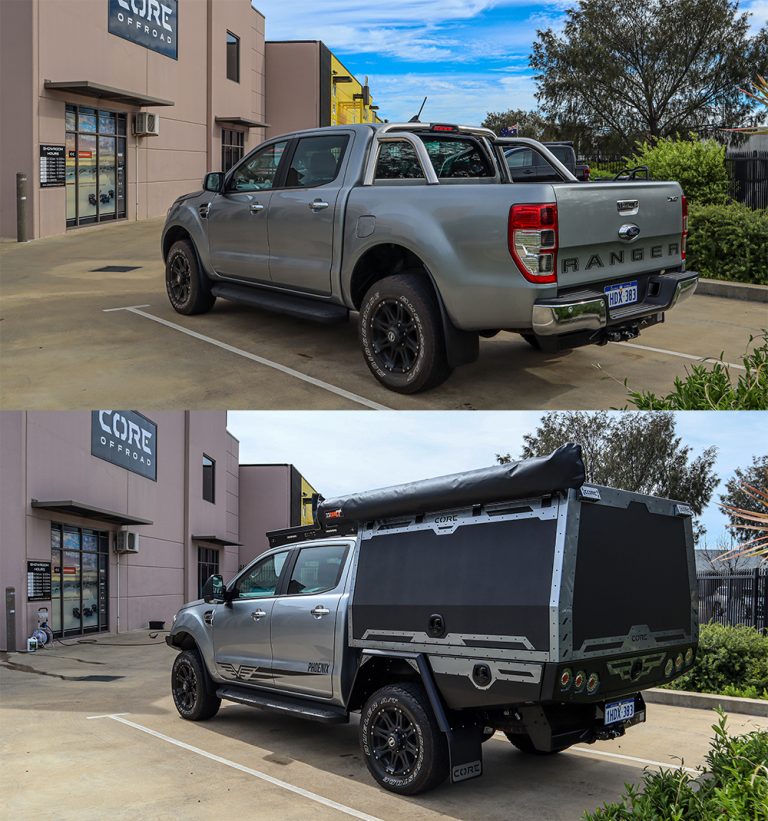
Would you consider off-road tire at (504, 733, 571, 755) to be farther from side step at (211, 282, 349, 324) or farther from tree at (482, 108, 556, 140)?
tree at (482, 108, 556, 140)

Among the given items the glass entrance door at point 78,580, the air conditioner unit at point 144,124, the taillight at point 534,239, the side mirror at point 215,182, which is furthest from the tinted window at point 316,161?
the air conditioner unit at point 144,124

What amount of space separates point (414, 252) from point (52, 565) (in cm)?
1156

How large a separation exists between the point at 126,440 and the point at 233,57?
70.5 ft

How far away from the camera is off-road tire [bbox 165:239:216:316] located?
10.4m

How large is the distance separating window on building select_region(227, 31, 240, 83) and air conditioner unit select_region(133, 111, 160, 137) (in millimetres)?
9378

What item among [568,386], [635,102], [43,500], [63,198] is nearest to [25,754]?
[568,386]

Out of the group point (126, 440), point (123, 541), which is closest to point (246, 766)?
point (123, 541)

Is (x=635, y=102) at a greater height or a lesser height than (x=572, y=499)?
greater

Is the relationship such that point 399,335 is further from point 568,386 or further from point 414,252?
point 568,386

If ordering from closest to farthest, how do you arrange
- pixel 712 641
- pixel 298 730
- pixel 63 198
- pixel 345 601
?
pixel 345 601
pixel 298 730
pixel 712 641
pixel 63 198

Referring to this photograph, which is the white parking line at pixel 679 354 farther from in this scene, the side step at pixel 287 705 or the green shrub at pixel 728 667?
the side step at pixel 287 705

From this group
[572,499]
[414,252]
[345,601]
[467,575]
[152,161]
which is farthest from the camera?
[152,161]

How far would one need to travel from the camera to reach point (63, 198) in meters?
21.5

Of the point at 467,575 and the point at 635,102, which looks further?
the point at 635,102
